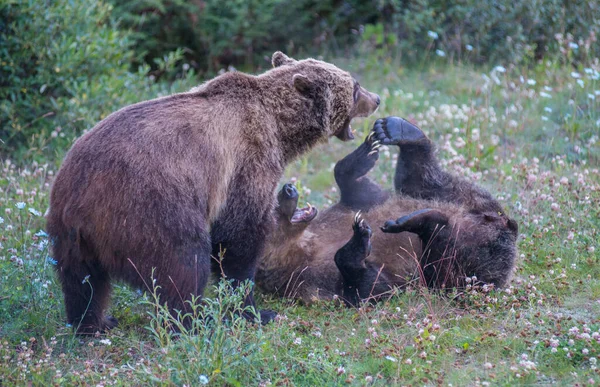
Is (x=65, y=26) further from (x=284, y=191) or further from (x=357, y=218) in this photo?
(x=357, y=218)

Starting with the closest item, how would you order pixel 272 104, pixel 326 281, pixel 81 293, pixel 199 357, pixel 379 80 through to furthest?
1. pixel 199 357
2. pixel 81 293
3. pixel 272 104
4. pixel 326 281
5. pixel 379 80

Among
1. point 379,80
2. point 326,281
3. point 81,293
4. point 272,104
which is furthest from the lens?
point 379,80

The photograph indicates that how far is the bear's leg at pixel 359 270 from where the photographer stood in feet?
17.4

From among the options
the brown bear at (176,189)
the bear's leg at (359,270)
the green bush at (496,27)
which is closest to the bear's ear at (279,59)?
the brown bear at (176,189)

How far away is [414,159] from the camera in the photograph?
625 cm

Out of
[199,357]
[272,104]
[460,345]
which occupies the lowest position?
[460,345]

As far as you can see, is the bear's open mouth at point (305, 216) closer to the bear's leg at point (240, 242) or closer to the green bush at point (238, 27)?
the bear's leg at point (240, 242)

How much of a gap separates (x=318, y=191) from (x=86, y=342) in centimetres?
375

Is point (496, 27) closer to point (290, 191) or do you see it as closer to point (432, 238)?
point (432, 238)

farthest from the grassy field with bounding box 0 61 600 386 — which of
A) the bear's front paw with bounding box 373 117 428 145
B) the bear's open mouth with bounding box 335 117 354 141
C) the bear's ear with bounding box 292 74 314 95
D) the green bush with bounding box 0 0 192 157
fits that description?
the bear's ear with bounding box 292 74 314 95

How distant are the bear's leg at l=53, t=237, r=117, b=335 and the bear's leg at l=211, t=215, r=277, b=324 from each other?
77 centimetres

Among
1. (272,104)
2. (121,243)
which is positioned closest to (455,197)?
(272,104)

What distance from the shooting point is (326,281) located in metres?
5.64

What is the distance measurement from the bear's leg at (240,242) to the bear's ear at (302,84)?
1.00 m
